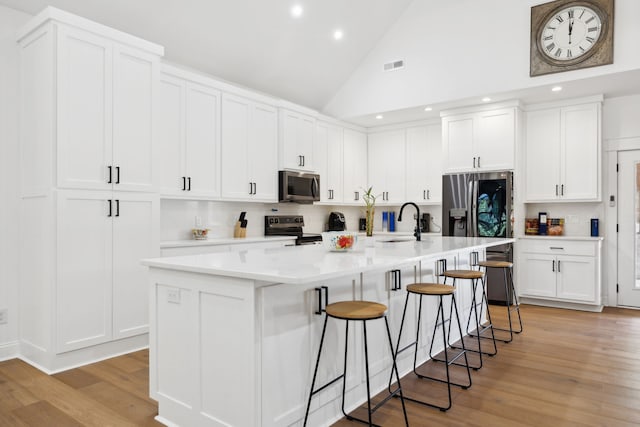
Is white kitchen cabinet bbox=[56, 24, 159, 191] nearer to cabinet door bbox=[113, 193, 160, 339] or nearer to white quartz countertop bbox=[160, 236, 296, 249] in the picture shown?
cabinet door bbox=[113, 193, 160, 339]

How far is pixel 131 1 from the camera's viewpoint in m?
3.77

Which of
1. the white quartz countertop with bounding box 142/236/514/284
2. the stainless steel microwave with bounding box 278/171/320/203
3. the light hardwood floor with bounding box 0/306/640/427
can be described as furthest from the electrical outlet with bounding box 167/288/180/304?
the stainless steel microwave with bounding box 278/171/320/203

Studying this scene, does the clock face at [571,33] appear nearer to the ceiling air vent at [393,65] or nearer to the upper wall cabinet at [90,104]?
the ceiling air vent at [393,65]

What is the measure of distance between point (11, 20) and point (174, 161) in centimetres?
170

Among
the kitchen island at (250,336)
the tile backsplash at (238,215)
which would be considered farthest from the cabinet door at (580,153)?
the kitchen island at (250,336)

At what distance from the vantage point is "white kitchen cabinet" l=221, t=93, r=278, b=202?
4758 mm

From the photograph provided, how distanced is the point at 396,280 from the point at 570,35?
12.2 ft

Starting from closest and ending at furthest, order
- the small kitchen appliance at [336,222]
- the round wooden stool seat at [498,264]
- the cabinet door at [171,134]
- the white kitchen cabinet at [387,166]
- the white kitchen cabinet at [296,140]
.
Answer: the round wooden stool seat at [498,264], the cabinet door at [171,134], the white kitchen cabinet at [296,140], the small kitchen appliance at [336,222], the white kitchen cabinet at [387,166]

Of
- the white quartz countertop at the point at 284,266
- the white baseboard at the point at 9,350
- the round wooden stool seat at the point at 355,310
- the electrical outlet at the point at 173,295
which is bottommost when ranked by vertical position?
the white baseboard at the point at 9,350

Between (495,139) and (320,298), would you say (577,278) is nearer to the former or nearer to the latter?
(495,139)

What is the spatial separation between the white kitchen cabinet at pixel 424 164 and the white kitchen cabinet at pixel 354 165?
0.76 metres

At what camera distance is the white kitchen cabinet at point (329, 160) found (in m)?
6.09

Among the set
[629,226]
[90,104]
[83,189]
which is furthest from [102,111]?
[629,226]

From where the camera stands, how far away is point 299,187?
565 centimetres
